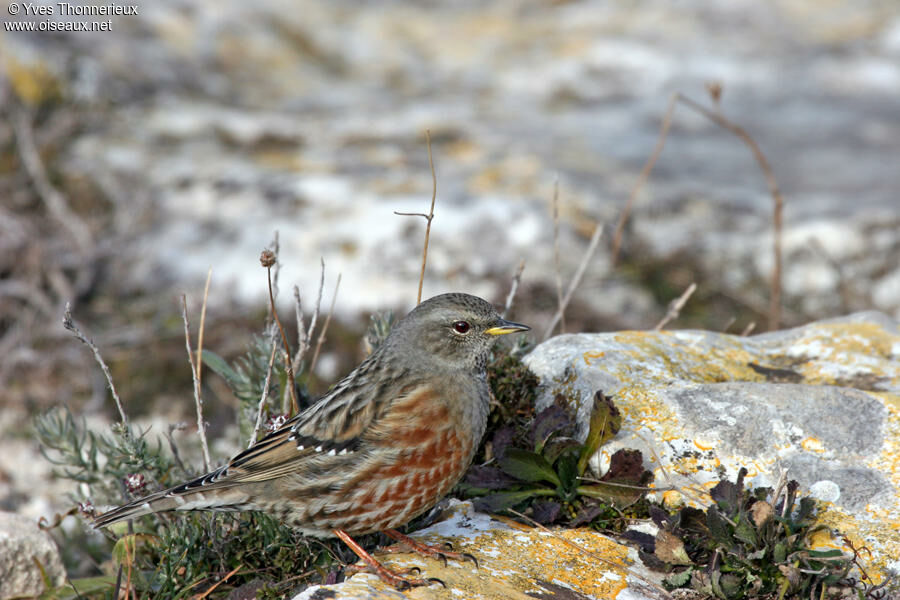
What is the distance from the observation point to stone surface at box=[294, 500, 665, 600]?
131 inches

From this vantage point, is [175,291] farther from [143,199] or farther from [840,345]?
[840,345]

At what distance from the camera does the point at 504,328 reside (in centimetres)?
436

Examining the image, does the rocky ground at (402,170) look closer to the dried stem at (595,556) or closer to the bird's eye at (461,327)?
the bird's eye at (461,327)

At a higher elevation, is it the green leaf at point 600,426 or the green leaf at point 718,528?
the green leaf at point 600,426

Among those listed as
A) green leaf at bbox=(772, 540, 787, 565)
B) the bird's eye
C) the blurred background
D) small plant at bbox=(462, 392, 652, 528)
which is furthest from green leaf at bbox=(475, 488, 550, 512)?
the blurred background

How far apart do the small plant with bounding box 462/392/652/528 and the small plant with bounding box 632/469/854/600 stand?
0.99 ft

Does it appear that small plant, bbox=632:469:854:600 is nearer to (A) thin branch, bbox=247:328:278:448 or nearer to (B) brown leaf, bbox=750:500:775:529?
(B) brown leaf, bbox=750:500:775:529

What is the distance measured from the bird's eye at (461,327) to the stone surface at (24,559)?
7.84 ft

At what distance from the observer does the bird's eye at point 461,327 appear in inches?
172

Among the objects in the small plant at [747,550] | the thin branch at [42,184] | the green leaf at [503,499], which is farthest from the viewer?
the thin branch at [42,184]

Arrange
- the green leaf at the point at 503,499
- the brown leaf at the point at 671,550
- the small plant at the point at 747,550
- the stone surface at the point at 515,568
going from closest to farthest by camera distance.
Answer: the stone surface at the point at 515,568
the small plant at the point at 747,550
the brown leaf at the point at 671,550
the green leaf at the point at 503,499

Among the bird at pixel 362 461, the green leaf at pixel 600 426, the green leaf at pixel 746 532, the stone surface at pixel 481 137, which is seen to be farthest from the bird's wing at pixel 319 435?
the stone surface at pixel 481 137

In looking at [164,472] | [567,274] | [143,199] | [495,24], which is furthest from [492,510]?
[495,24]

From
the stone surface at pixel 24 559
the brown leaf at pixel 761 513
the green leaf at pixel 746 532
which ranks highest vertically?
the brown leaf at pixel 761 513
